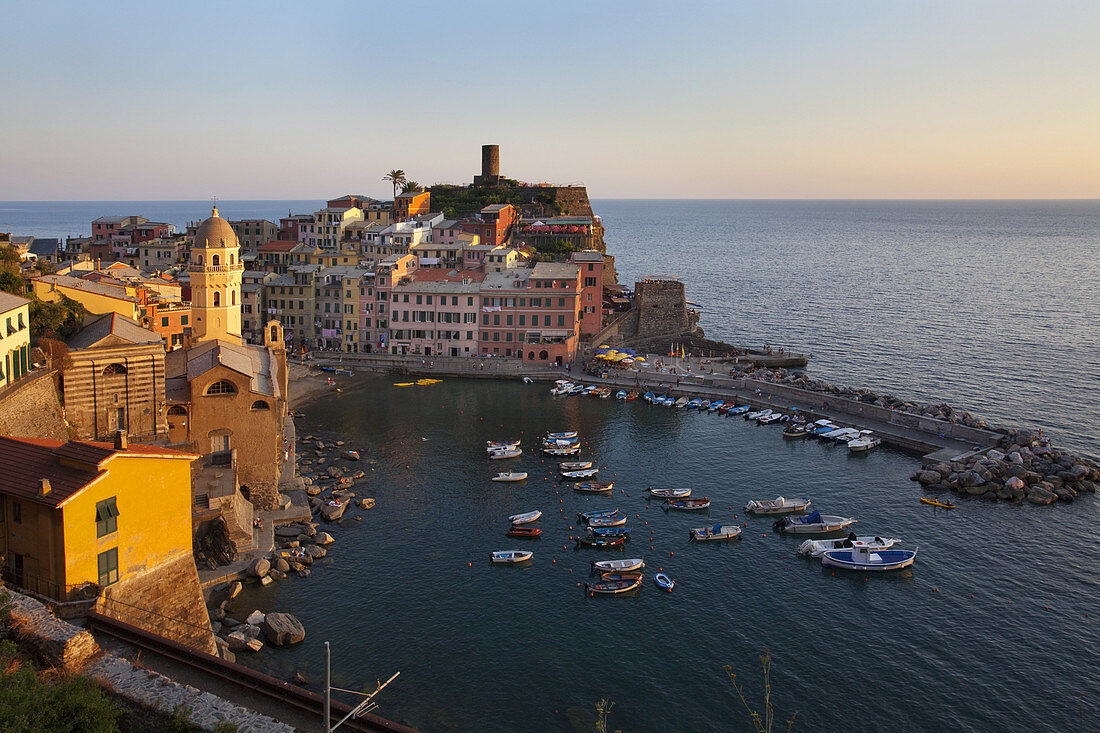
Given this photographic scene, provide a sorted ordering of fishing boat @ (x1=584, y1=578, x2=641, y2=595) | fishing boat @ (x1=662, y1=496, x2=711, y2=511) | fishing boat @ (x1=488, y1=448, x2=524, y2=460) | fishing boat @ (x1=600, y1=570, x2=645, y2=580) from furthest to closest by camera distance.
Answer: fishing boat @ (x1=488, y1=448, x2=524, y2=460)
fishing boat @ (x1=662, y1=496, x2=711, y2=511)
fishing boat @ (x1=600, y1=570, x2=645, y2=580)
fishing boat @ (x1=584, y1=578, x2=641, y2=595)

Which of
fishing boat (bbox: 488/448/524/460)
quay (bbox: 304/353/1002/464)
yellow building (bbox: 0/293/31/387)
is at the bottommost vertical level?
fishing boat (bbox: 488/448/524/460)

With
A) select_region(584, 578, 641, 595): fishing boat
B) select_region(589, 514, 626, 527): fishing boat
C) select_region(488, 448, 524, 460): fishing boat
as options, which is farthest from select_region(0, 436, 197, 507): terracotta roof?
select_region(488, 448, 524, 460): fishing boat

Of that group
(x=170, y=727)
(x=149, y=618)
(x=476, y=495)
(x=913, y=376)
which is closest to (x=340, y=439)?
(x=476, y=495)

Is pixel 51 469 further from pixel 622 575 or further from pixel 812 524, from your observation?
pixel 812 524

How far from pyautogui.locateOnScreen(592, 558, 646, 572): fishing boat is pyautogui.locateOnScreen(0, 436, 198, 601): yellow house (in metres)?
20.5

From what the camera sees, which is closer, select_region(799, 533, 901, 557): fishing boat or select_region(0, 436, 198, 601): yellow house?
select_region(0, 436, 198, 601): yellow house

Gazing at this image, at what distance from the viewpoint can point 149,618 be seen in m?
26.6

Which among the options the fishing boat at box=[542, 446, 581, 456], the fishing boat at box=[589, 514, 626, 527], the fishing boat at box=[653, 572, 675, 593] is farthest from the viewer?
the fishing boat at box=[542, 446, 581, 456]

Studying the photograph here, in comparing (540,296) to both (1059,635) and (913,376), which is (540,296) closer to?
(913,376)

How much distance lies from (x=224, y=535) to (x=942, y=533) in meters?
38.3

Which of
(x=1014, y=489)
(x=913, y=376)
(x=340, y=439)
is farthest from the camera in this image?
(x=913, y=376)

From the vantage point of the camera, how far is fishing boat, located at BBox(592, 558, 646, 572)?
3961 cm

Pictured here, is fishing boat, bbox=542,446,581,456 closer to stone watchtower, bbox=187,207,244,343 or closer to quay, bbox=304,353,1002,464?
quay, bbox=304,353,1002,464

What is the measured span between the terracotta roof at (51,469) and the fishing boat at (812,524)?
33487 millimetres
